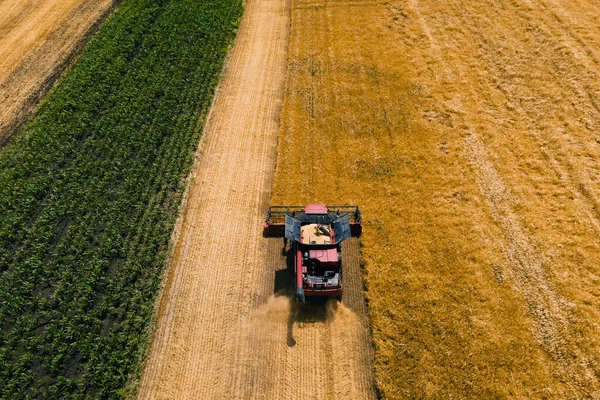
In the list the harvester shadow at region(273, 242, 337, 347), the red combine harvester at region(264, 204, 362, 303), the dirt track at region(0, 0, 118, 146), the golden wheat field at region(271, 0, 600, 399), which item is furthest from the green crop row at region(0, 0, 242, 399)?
the golden wheat field at region(271, 0, 600, 399)

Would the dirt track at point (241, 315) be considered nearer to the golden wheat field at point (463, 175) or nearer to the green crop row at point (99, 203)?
the green crop row at point (99, 203)

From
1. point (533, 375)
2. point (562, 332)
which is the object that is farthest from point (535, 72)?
point (533, 375)

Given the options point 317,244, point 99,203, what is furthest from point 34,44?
point 317,244

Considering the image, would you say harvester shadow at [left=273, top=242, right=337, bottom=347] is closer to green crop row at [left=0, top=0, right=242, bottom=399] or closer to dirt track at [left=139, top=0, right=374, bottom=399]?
dirt track at [left=139, top=0, right=374, bottom=399]

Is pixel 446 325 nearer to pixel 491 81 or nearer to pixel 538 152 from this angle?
pixel 538 152

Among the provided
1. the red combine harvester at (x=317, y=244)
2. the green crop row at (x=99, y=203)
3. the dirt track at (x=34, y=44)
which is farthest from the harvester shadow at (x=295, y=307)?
the dirt track at (x=34, y=44)
